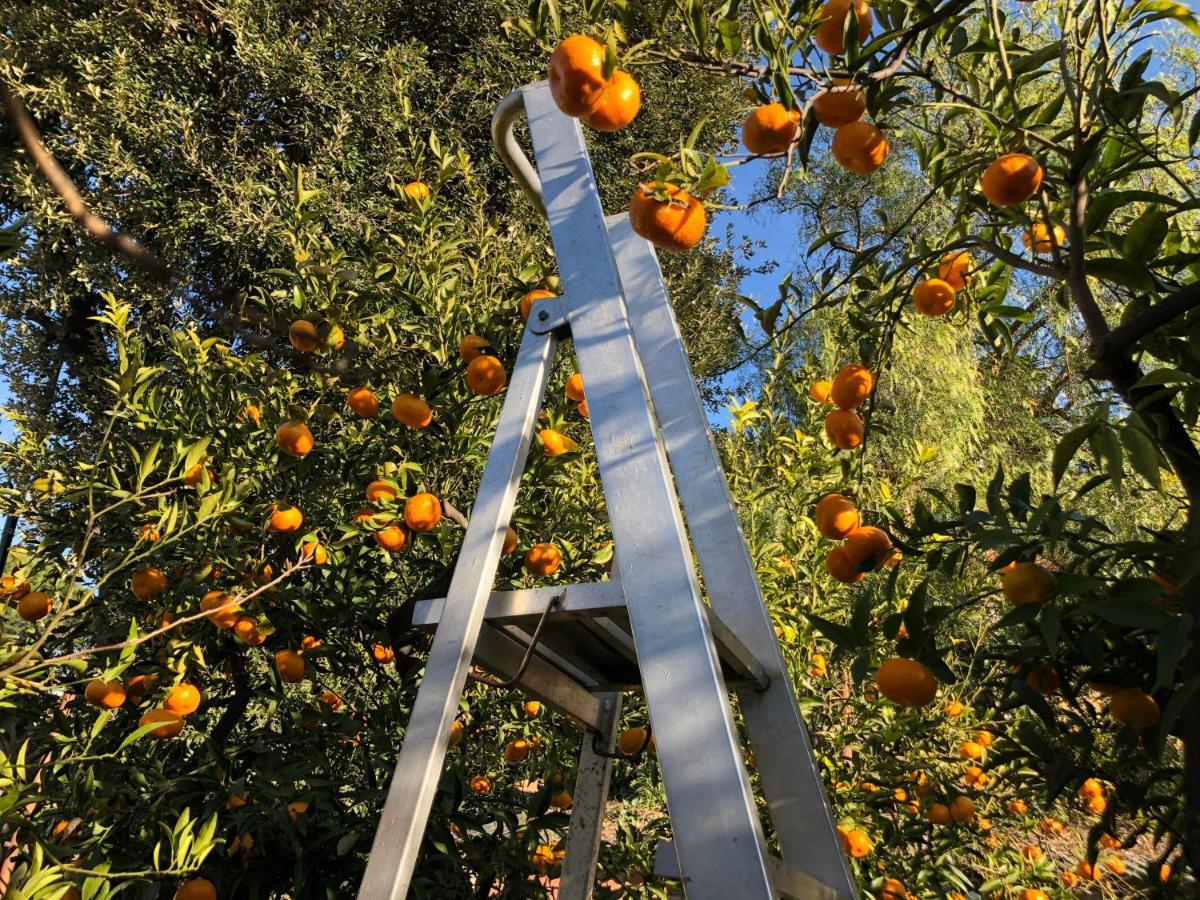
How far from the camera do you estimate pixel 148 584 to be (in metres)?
1.92

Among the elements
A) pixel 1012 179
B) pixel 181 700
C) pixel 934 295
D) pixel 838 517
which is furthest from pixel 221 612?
pixel 1012 179

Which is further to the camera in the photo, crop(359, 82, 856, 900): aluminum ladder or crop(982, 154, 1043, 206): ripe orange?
crop(982, 154, 1043, 206): ripe orange

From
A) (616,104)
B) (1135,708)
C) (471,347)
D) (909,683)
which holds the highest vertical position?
(471,347)

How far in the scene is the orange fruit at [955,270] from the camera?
1449mm

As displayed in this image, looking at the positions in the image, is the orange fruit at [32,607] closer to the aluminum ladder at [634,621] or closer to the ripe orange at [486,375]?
the ripe orange at [486,375]

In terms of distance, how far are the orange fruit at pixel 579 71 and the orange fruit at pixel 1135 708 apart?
39.4 inches

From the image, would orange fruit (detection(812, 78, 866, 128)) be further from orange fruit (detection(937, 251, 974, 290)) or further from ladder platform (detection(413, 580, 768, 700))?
ladder platform (detection(413, 580, 768, 700))

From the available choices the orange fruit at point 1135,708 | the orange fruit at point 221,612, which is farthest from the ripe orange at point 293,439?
the orange fruit at point 1135,708

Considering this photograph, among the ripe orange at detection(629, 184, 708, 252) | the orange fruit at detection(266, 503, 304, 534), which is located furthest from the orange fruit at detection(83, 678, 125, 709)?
the ripe orange at detection(629, 184, 708, 252)

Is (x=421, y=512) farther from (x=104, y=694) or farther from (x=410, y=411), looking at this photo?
(x=104, y=694)

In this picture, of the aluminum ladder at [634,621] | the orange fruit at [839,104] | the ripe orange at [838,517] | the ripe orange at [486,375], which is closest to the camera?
the aluminum ladder at [634,621]

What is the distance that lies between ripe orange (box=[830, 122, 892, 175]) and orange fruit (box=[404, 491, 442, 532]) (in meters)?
1.12

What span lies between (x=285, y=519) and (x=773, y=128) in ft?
4.71

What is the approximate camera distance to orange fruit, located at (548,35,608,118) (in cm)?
98
